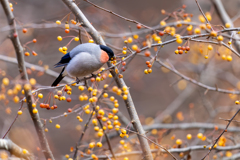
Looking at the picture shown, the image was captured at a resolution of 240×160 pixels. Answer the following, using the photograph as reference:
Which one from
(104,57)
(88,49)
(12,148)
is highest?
(88,49)

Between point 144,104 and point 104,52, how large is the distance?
5884 mm

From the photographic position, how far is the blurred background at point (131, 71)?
464 centimetres

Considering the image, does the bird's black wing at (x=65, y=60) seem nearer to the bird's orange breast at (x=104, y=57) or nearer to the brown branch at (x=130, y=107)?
the bird's orange breast at (x=104, y=57)

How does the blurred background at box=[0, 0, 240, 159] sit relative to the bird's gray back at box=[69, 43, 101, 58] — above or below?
above

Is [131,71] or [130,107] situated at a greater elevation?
[131,71]

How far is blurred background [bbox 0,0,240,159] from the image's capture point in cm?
464

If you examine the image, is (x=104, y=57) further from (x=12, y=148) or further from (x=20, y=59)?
(x=12, y=148)

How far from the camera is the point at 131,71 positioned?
253 inches

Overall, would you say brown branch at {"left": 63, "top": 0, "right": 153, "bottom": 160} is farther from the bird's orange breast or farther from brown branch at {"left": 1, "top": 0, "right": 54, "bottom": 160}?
brown branch at {"left": 1, "top": 0, "right": 54, "bottom": 160}

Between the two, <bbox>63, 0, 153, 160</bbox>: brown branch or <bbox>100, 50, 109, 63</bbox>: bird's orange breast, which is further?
<bbox>100, 50, 109, 63</bbox>: bird's orange breast

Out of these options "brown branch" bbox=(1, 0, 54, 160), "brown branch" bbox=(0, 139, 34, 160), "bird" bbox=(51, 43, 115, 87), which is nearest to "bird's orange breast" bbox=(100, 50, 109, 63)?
"bird" bbox=(51, 43, 115, 87)

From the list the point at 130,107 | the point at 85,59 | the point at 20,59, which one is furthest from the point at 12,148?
the point at 85,59

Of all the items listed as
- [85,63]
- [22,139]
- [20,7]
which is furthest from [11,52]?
[85,63]

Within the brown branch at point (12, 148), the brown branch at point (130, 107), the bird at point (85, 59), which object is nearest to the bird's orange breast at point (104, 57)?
the bird at point (85, 59)
